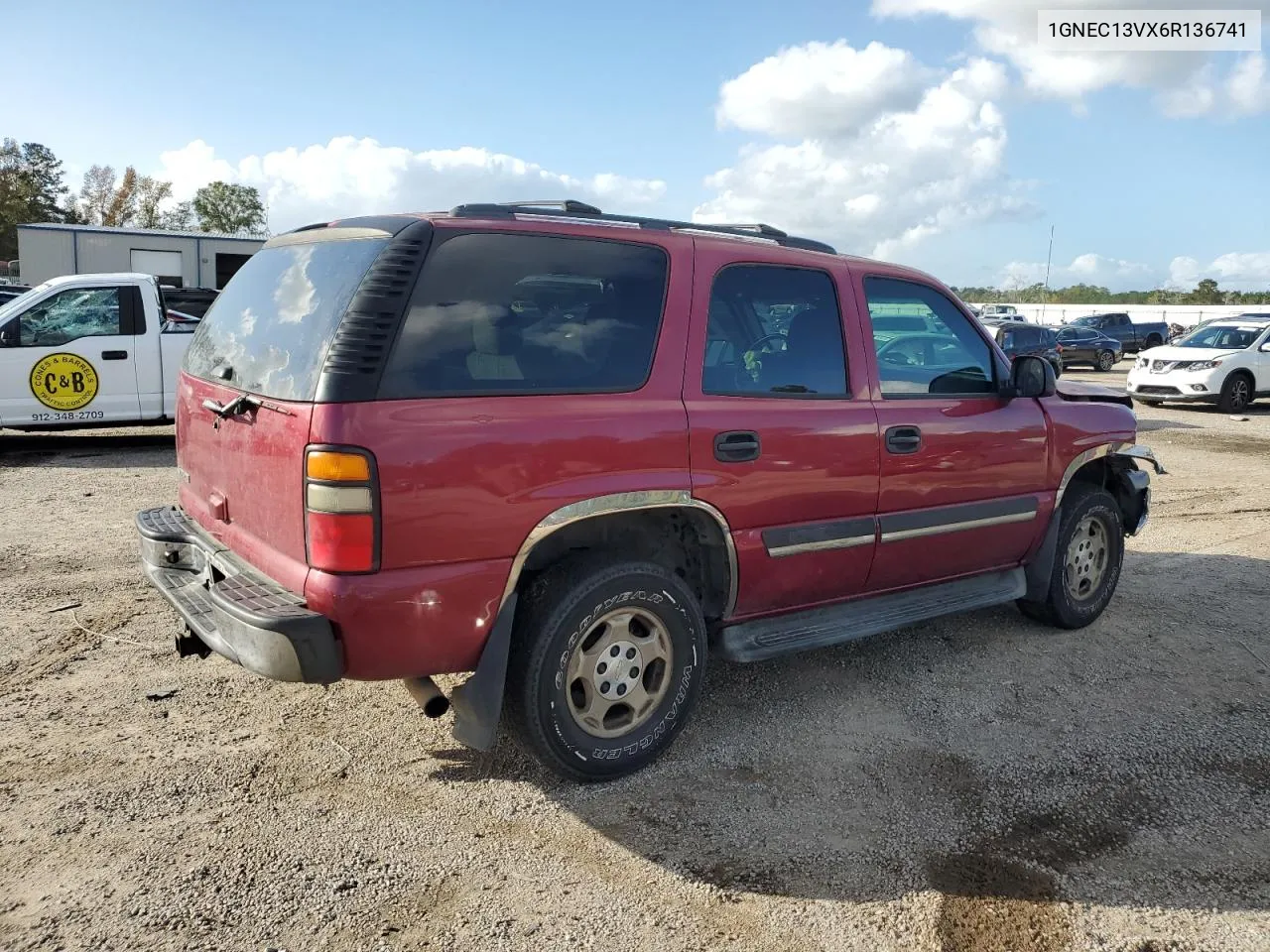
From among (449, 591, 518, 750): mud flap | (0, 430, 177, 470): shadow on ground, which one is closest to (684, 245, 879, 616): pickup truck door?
(449, 591, 518, 750): mud flap

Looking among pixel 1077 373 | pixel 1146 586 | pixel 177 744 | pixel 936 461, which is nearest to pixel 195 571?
pixel 177 744

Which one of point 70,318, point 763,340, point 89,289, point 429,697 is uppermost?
point 89,289

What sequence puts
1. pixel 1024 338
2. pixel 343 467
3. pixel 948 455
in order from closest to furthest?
pixel 343 467 < pixel 948 455 < pixel 1024 338

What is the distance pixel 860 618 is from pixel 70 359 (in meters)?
9.06

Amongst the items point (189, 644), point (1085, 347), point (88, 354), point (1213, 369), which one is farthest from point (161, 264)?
point (1085, 347)

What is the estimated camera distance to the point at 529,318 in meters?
3.17

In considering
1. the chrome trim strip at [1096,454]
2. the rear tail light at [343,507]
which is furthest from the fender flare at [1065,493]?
the rear tail light at [343,507]

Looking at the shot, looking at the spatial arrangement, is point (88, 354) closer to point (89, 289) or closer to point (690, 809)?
point (89, 289)

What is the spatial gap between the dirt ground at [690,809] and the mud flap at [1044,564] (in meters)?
0.30

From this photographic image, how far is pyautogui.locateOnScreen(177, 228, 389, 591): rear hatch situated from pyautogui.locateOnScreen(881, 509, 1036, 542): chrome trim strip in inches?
93.9

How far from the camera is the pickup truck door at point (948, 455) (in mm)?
4105

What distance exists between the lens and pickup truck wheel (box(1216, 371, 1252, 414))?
1670cm

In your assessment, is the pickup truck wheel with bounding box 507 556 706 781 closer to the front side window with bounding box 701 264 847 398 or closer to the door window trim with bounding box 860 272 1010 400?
the front side window with bounding box 701 264 847 398

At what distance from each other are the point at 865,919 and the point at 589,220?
2.47 m
